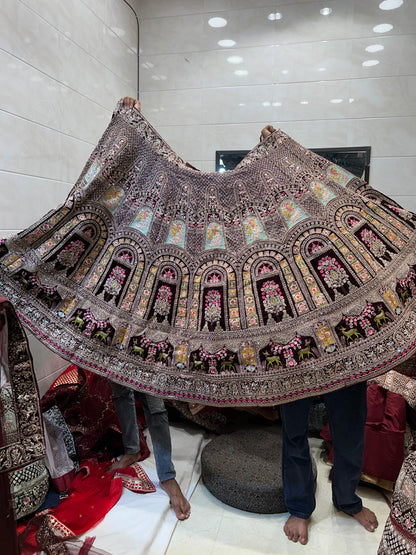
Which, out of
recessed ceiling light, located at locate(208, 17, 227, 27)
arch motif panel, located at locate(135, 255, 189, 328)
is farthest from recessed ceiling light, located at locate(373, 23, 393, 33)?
arch motif panel, located at locate(135, 255, 189, 328)

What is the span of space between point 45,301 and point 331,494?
59.6 inches

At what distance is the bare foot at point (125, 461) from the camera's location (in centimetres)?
195

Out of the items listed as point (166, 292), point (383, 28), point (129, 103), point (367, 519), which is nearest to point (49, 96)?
point (129, 103)

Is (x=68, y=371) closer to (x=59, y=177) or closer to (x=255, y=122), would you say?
(x=59, y=177)

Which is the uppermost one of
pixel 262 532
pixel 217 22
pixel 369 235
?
pixel 217 22

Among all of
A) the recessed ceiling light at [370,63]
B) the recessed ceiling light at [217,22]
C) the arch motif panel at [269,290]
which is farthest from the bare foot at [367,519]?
the recessed ceiling light at [217,22]

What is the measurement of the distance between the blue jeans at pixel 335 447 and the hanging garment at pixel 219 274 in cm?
24

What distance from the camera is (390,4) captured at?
2.57m

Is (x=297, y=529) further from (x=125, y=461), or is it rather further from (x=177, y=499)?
(x=125, y=461)

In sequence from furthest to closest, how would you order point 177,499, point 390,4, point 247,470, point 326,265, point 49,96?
point 390,4
point 49,96
point 247,470
point 177,499
point 326,265

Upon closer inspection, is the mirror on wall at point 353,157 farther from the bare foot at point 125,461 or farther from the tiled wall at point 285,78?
the bare foot at point 125,461

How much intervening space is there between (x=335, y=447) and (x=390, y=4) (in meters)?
2.70

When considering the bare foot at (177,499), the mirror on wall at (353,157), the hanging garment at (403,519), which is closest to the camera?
the hanging garment at (403,519)

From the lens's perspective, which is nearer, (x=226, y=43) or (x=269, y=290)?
(x=269, y=290)
